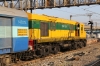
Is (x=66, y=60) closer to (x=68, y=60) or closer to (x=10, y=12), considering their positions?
(x=68, y=60)

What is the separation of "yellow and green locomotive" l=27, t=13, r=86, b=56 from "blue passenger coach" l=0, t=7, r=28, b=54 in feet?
7.46

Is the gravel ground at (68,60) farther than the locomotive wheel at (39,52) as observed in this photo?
No

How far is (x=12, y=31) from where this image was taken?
14.7 m

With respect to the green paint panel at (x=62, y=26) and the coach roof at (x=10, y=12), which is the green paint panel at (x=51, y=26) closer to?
the green paint panel at (x=62, y=26)

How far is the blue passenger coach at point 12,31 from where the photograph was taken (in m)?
14.0

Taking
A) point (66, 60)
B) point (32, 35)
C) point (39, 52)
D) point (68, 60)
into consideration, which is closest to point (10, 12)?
point (32, 35)

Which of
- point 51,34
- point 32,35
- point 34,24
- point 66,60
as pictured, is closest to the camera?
point 66,60

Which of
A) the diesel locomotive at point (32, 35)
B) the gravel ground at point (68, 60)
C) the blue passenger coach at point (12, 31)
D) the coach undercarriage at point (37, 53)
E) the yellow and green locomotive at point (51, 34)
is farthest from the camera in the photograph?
the yellow and green locomotive at point (51, 34)

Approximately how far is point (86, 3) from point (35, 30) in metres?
15.9

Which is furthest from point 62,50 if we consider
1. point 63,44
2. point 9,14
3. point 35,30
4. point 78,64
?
point 9,14

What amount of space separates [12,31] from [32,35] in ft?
14.4

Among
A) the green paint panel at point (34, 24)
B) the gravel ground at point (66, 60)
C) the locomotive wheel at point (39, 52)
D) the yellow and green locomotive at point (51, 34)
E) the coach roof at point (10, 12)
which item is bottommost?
the gravel ground at point (66, 60)

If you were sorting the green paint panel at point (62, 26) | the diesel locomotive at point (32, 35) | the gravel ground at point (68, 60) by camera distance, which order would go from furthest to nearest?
the green paint panel at point (62, 26) → the gravel ground at point (68, 60) → the diesel locomotive at point (32, 35)

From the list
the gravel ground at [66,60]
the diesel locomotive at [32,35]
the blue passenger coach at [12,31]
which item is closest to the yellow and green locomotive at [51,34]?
the diesel locomotive at [32,35]
